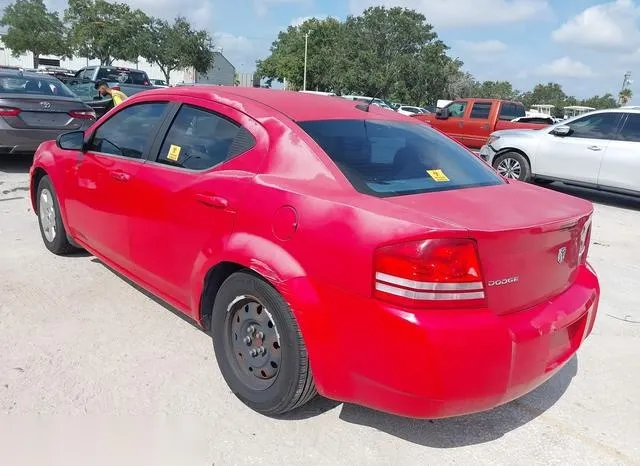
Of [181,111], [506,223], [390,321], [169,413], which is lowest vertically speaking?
[169,413]

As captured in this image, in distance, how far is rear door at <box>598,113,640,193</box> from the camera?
28.9 feet

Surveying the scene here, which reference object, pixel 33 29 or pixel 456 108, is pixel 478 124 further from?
pixel 33 29

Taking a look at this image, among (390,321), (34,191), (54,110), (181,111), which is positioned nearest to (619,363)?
(390,321)

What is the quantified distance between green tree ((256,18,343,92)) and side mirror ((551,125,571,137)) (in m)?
57.0

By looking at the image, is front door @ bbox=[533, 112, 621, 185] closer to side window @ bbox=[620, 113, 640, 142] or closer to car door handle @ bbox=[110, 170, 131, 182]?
side window @ bbox=[620, 113, 640, 142]

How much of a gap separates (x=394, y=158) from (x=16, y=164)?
9.07 m

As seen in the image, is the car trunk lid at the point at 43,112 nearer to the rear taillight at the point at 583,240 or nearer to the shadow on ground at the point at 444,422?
the shadow on ground at the point at 444,422

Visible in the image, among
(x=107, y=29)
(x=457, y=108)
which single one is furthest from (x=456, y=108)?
(x=107, y=29)

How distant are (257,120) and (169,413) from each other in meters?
1.57

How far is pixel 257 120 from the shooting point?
2902 mm

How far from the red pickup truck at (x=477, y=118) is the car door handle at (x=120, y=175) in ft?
39.5

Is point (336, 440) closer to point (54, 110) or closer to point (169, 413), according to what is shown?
point (169, 413)

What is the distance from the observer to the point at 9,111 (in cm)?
825

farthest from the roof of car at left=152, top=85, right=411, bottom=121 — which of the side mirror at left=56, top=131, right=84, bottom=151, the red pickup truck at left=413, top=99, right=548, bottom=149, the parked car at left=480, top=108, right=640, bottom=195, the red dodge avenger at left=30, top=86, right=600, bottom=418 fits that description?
the red pickup truck at left=413, top=99, right=548, bottom=149
